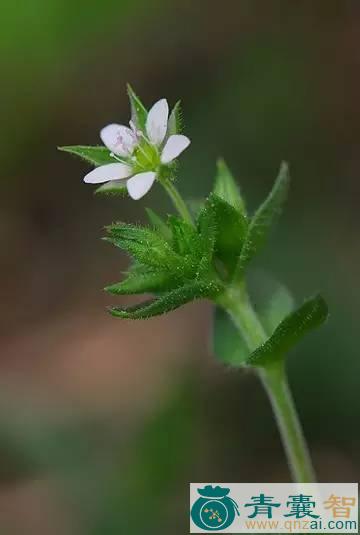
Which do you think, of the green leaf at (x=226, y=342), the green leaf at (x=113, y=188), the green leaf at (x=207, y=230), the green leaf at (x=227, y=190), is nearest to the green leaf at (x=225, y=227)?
the green leaf at (x=207, y=230)

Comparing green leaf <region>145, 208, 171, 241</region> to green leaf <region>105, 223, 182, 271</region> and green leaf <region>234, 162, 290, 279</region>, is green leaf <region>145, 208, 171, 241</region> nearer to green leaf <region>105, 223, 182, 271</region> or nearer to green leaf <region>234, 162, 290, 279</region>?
green leaf <region>105, 223, 182, 271</region>

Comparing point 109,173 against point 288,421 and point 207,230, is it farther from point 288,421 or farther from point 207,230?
point 288,421

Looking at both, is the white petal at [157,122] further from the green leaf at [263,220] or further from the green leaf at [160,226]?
Result: the green leaf at [263,220]

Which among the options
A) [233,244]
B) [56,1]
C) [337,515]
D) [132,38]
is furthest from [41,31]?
[337,515]

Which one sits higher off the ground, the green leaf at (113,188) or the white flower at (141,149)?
the white flower at (141,149)

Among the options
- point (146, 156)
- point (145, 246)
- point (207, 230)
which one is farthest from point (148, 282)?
point (146, 156)

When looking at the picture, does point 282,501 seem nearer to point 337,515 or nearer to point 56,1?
point 337,515
